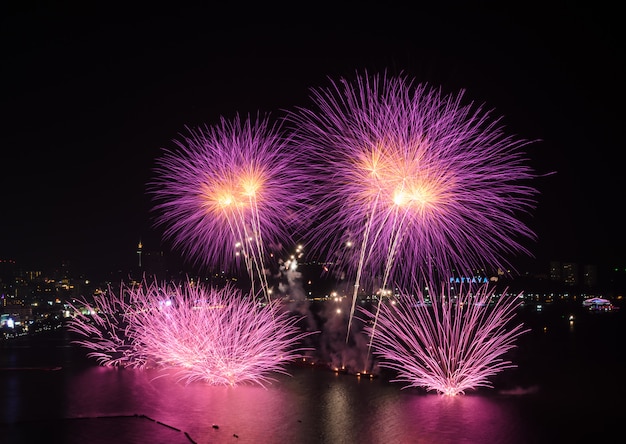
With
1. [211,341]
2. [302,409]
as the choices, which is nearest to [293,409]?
[302,409]

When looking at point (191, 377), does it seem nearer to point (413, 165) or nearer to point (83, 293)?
point (413, 165)

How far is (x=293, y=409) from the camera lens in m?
13.5

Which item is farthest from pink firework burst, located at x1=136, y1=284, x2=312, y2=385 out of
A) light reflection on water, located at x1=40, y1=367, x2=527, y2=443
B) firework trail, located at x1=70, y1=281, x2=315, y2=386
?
light reflection on water, located at x1=40, y1=367, x2=527, y2=443

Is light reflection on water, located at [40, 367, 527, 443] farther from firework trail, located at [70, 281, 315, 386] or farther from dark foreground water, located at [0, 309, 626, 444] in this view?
firework trail, located at [70, 281, 315, 386]

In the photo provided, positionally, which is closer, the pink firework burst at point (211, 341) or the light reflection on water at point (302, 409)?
the light reflection on water at point (302, 409)

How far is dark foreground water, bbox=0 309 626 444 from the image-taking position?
37.5ft

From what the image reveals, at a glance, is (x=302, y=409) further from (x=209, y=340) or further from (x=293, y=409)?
(x=209, y=340)

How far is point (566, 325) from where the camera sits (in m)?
53.9

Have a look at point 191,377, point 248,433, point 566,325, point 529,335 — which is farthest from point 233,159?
point 566,325

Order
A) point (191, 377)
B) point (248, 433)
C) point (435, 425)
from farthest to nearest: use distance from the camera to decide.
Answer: point (191, 377)
point (435, 425)
point (248, 433)

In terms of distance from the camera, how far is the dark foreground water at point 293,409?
11.4 meters

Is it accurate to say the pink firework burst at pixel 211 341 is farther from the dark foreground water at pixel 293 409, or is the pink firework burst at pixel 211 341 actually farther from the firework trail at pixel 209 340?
the dark foreground water at pixel 293 409

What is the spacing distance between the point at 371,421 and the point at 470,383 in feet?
13.0

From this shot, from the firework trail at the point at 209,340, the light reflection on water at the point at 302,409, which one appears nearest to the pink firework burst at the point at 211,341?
the firework trail at the point at 209,340
